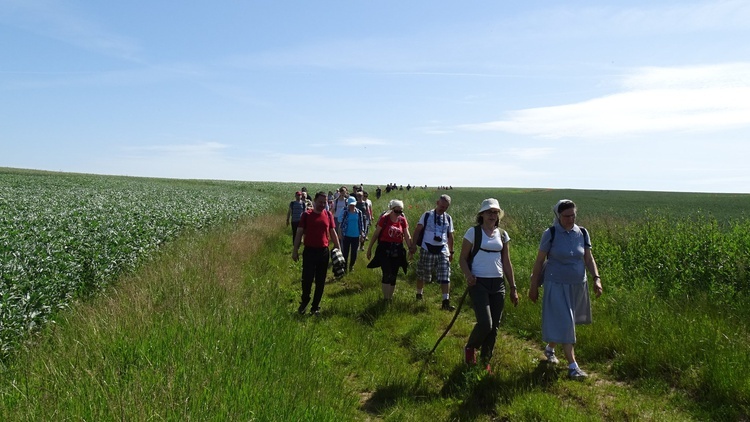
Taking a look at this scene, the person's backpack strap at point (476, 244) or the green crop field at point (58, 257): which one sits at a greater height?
the person's backpack strap at point (476, 244)

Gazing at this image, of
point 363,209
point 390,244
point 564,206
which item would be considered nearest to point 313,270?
point 390,244

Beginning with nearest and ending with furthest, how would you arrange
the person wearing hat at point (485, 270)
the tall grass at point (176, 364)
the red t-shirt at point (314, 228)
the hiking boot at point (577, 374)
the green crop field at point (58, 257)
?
1. the tall grass at point (176, 364)
2. the green crop field at point (58, 257)
3. the hiking boot at point (577, 374)
4. the person wearing hat at point (485, 270)
5. the red t-shirt at point (314, 228)

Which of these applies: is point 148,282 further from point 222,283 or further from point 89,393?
point 89,393

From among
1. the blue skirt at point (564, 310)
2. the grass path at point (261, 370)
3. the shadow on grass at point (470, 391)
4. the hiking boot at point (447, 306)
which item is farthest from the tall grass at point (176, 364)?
the hiking boot at point (447, 306)

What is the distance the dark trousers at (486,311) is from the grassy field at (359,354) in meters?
0.31

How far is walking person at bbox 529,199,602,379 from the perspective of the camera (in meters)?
5.35

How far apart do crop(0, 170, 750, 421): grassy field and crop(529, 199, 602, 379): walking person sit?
0.47 meters

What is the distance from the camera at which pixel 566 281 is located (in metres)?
5.41

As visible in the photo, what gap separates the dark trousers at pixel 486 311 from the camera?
541cm

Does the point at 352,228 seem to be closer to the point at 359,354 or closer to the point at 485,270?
the point at 359,354

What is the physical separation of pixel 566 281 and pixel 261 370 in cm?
364

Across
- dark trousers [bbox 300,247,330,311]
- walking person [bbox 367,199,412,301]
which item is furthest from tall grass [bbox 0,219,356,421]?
walking person [bbox 367,199,412,301]

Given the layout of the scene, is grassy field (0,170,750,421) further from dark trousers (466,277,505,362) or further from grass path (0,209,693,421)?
dark trousers (466,277,505,362)

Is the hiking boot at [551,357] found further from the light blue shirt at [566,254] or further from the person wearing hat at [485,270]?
the light blue shirt at [566,254]
